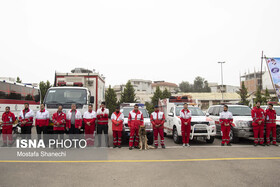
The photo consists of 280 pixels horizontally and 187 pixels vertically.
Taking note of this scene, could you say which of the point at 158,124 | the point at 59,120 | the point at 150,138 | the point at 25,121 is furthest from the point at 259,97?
the point at 25,121

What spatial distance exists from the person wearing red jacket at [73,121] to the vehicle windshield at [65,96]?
101 centimetres

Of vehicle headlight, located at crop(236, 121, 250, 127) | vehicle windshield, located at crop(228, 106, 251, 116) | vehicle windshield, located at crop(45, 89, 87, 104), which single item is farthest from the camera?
vehicle windshield, located at crop(228, 106, 251, 116)

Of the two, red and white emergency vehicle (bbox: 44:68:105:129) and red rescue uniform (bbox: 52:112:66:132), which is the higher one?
red and white emergency vehicle (bbox: 44:68:105:129)

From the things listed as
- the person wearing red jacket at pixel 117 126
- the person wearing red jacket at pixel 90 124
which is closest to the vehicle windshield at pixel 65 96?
the person wearing red jacket at pixel 90 124

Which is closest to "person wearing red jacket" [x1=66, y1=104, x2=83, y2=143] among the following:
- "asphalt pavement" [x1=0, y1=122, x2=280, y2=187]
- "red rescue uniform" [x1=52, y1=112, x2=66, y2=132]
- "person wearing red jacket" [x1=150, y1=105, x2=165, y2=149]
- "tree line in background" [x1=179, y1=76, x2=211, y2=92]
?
"red rescue uniform" [x1=52, y1=112, x2=66, y2=132]

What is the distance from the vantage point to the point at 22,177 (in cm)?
559

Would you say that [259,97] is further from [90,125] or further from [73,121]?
[73,121]

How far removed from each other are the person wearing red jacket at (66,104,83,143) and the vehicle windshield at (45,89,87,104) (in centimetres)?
101

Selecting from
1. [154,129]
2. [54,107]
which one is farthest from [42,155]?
[154,129]

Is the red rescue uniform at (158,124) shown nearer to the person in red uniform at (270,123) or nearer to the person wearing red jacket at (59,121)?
the person wearing red jacket at (59,121)

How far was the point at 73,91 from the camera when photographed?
10852 mm

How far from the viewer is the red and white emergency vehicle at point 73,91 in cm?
1032

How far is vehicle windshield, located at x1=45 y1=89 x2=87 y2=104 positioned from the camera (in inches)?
410

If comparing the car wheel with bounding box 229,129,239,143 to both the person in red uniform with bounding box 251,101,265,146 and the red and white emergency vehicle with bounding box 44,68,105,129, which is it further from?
the red and white emergency vehicle with bounding box 44,68,105,129
